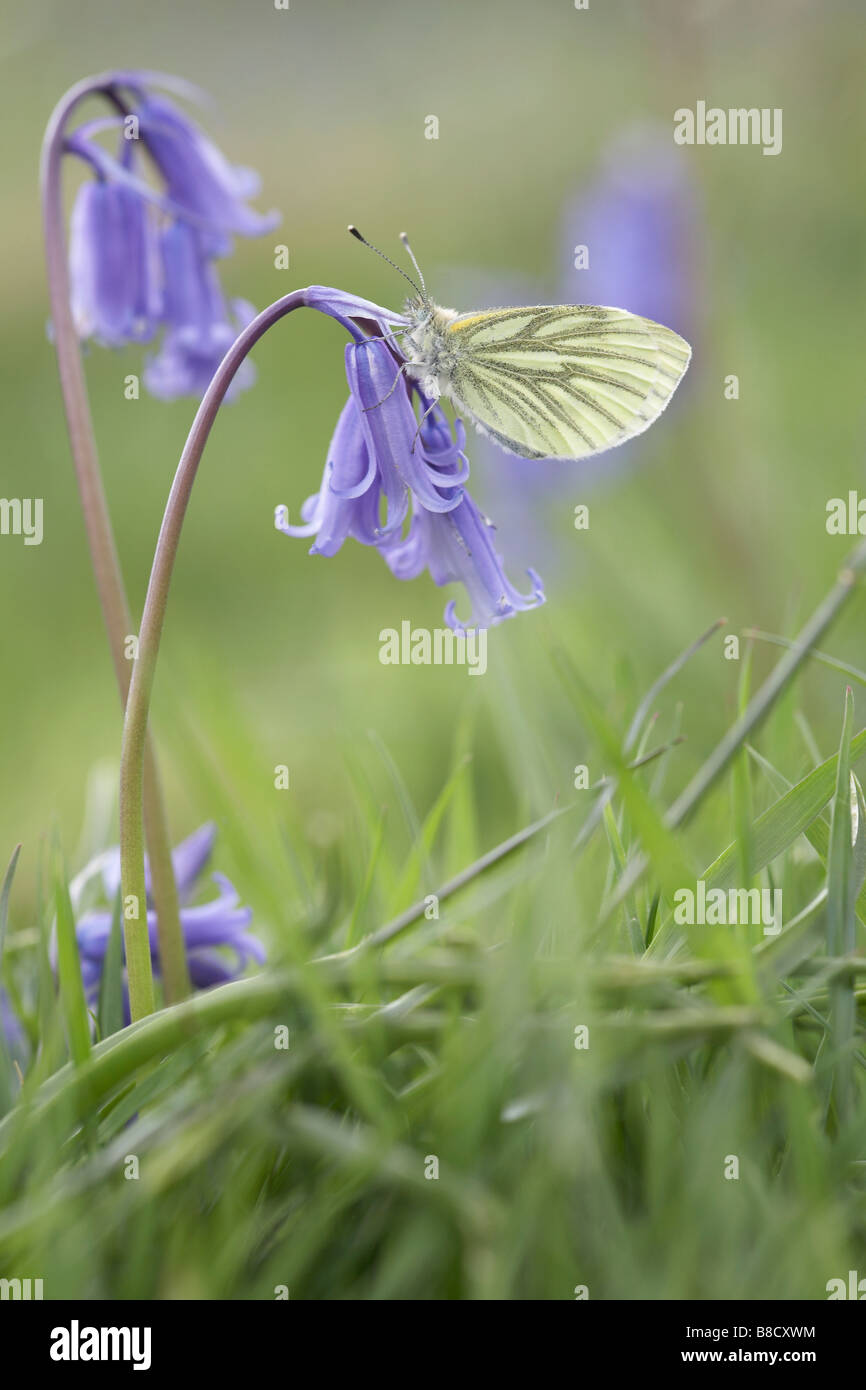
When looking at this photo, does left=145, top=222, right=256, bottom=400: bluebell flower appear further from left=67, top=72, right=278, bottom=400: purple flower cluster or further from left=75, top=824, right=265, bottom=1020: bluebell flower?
left=75, top=824, right=265, bottom=1020: bluebell flower

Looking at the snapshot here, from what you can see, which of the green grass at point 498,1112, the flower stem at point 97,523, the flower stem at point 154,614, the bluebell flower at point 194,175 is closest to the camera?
the green grass at point 498,1112

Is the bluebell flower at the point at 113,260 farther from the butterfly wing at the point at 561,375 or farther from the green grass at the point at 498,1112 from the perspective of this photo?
the green grass at the point at 498,1112

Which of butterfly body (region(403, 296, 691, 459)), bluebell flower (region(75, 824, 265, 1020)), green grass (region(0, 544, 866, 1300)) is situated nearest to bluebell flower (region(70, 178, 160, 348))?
butterfly body (region(403, 296, 691, 459))

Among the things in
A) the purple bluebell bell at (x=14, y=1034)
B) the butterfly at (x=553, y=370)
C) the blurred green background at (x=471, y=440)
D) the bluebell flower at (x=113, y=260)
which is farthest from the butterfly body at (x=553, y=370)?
the purple bluebell bell at (x=14, y=1034)

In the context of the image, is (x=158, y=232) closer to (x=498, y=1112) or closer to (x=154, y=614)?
(x=154, y=614)

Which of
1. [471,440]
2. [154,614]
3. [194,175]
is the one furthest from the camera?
[471,440]

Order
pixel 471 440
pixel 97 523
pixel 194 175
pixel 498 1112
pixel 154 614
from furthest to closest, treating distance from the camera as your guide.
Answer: pixel 471 440, pixel 194 175, pixel 97 523, pixel 154 614, pixel 498 1112

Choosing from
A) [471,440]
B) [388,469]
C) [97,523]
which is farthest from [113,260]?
[471,440]

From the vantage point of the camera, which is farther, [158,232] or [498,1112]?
[158,232]

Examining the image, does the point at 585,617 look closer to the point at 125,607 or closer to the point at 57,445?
the point at 125,607
